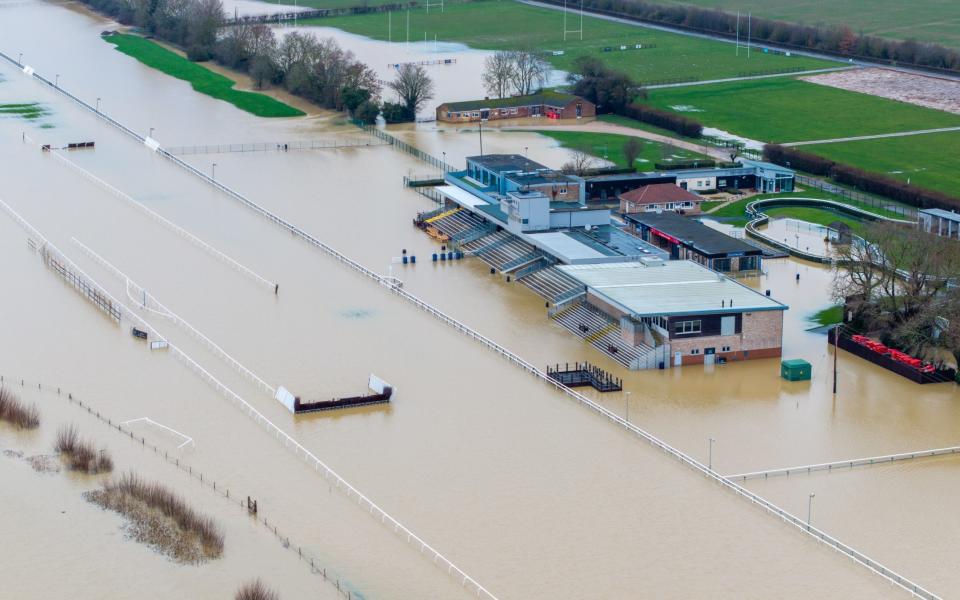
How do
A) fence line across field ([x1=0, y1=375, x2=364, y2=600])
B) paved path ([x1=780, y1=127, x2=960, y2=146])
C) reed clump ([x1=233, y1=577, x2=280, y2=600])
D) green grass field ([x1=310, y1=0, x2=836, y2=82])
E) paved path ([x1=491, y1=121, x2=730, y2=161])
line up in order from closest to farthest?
reed clump ([x1=233, y1=577, x2=280, y2=600]) → fence line across field ([x1=0, y1=375, x2=364, y2=600]) → paved path ([x1=491, y1=121, x2=730, y2=161]) → paved path ([x1=780, y1=127, x2=960, y2=146]) → green grass field ([x1=310, y1=0, x2=836, y2=82])

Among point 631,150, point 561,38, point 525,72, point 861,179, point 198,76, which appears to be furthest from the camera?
point 561,38

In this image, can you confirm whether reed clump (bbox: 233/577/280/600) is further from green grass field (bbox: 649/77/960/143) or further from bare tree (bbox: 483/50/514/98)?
bare tree (bbox: 483/50/514/98)

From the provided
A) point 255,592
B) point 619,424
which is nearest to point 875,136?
point 619,424

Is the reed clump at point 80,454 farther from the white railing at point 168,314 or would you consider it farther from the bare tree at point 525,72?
the bare tree at point 525,72

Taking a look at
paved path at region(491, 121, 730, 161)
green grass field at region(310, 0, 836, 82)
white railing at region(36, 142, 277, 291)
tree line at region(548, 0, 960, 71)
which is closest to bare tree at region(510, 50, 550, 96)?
green grass field at region(310, 0, 836, 82)

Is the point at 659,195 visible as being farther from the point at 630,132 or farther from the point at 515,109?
the point at 515,109

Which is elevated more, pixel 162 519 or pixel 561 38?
pixel 561 38
